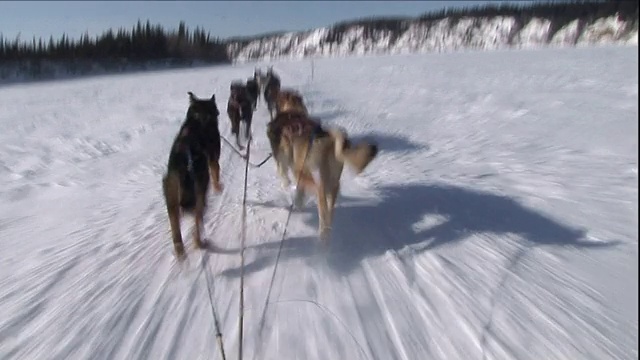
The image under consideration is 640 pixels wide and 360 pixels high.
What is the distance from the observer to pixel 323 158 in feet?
12.4

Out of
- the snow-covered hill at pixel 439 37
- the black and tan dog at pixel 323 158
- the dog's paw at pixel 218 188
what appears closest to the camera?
the black and tan dog at pixel 323 158

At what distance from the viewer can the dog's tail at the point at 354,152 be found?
3.63 m

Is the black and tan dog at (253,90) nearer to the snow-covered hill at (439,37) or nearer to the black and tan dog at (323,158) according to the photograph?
the snow-covered hill at (439,37)

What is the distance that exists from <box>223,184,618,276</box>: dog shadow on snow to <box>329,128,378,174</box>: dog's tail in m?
0.54

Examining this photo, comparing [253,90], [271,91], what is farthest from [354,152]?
[271,91]

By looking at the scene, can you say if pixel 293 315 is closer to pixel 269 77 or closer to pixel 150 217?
pixel 150 217

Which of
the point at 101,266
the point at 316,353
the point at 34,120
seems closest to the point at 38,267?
the point at 101,266

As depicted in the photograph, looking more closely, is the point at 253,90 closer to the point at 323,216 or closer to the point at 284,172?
the point at 284,172

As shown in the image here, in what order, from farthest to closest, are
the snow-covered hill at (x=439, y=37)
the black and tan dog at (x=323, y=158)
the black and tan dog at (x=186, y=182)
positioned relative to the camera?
1. the snow-covered hill at (x=439, y=37)
2. the black and tan dog at (x=323, y=158)
3. the black and tan dog at (x=186, y=182)

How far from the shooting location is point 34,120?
10758 millimetres

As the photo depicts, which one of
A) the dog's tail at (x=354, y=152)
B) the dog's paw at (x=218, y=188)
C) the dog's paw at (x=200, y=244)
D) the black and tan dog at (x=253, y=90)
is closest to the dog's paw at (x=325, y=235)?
the dog's tail at (x=354, y=152)

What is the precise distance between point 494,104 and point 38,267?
8971 millimetres

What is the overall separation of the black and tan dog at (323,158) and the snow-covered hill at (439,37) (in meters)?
1.68

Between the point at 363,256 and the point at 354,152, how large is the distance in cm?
66
